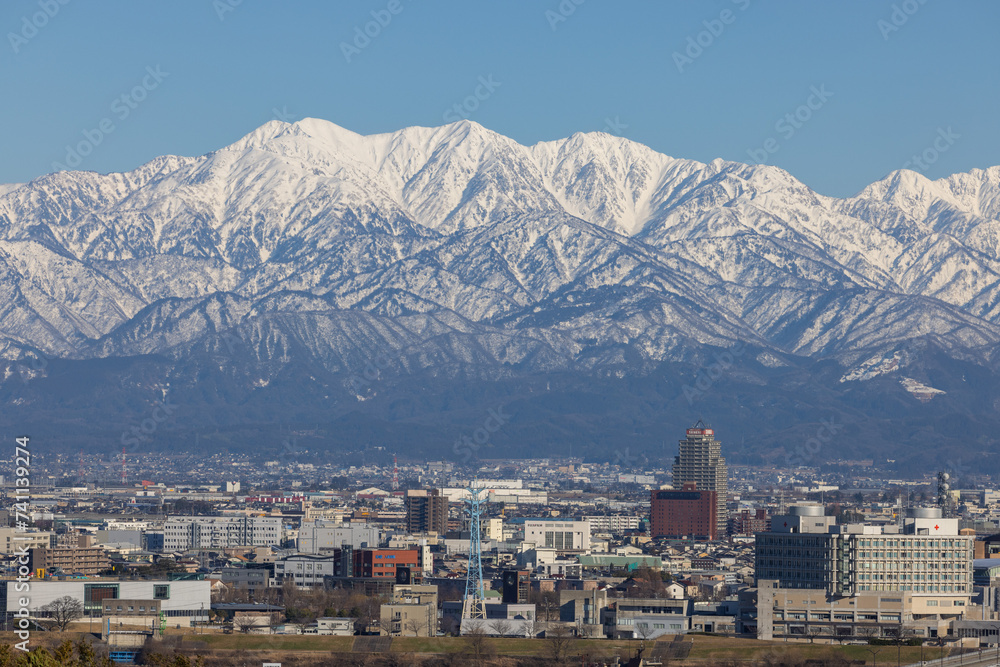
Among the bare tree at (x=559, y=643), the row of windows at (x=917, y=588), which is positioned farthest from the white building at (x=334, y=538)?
the row of windows at (x=917, y=588)

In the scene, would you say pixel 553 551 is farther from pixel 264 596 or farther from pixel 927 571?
pixel 927 571

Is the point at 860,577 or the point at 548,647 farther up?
the point at 860,577

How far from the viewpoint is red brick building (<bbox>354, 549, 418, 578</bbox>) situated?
487ft

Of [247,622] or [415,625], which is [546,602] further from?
[247,622]

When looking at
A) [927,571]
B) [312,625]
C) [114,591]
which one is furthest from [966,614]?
[114,591]

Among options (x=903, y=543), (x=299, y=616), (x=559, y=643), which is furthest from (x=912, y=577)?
(x=299, y=616)

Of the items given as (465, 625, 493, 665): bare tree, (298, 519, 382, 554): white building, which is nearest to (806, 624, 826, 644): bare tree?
(465, 625, 493, 665): bare tree

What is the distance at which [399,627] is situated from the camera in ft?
361

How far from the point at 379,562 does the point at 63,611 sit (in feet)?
136

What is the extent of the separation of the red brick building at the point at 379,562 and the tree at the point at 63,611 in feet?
117

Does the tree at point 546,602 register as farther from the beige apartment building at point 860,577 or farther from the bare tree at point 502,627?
the beige apartment building at point 860,577

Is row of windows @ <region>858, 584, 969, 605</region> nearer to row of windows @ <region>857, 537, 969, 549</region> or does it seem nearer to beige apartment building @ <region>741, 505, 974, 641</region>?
beige apartment building @ <region>741, 505, 974, 641</region>

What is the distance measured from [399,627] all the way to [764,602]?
20.1m

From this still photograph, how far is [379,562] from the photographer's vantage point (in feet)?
490
